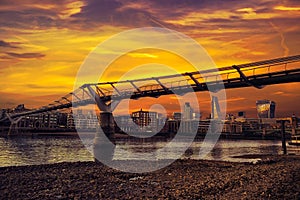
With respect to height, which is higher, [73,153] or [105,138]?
[105,138]

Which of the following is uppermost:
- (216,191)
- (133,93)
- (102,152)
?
(133,93)

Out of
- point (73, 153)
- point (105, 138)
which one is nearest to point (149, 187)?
point (105, 138)

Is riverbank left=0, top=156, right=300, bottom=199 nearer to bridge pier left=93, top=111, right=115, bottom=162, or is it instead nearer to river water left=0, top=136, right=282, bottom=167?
river water left=0, top=136, right=282, bottom=167

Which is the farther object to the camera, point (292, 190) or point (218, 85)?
point (218, 85)

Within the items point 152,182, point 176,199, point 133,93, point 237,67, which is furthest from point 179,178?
point 133,93

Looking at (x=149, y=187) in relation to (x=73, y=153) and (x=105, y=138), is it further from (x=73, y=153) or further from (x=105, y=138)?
(x=73, y=153)

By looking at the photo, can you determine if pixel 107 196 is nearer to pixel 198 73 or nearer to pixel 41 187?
pixel 41 187

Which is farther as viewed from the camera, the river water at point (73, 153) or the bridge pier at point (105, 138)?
the bridge pier at point (105, 138)

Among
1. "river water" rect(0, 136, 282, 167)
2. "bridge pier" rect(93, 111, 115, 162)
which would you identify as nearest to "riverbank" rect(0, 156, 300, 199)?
"river water" rect(0, 136, 282, 167)

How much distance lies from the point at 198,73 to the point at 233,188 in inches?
1298

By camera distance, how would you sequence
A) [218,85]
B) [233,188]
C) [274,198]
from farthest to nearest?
[218,85] < [233,188] < [274,198]

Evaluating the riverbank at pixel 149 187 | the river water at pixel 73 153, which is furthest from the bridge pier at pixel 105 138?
the riverbank at pixel 149 187

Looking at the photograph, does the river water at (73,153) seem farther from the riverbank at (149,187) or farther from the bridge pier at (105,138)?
the riverbank at (149,187)

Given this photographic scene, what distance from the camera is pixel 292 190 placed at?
15766 millimetres
